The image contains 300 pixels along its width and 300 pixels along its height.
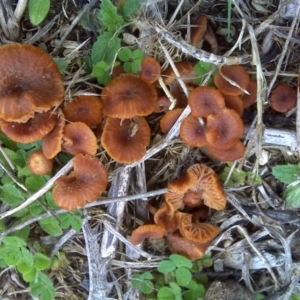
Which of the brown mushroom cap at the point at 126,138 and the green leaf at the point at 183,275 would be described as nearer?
the brown mushroom cap at the point at 126,138

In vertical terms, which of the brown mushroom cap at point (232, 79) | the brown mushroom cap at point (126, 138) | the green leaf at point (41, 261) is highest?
the brown mushroom cap at point (232, 79)

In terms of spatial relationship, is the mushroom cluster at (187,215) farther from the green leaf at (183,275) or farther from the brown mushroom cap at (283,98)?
the brown mushroom cap at (283,98)

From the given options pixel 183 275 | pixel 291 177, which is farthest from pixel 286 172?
pixel 183 275

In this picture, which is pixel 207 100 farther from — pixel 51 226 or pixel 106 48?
pixel 51 226

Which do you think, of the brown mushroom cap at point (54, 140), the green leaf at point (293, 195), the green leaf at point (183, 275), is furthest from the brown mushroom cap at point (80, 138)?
the green leaf at point (293, 195)

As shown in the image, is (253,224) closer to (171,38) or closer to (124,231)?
(124,231)

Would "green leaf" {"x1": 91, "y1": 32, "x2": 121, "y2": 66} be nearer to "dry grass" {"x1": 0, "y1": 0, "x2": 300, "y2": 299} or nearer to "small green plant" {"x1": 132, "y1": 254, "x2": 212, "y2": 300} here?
"dry grass" {"x1": 0, "y1": 0, "x2": 300, "y2": 299}

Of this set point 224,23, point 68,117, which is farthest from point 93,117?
point 224,23
